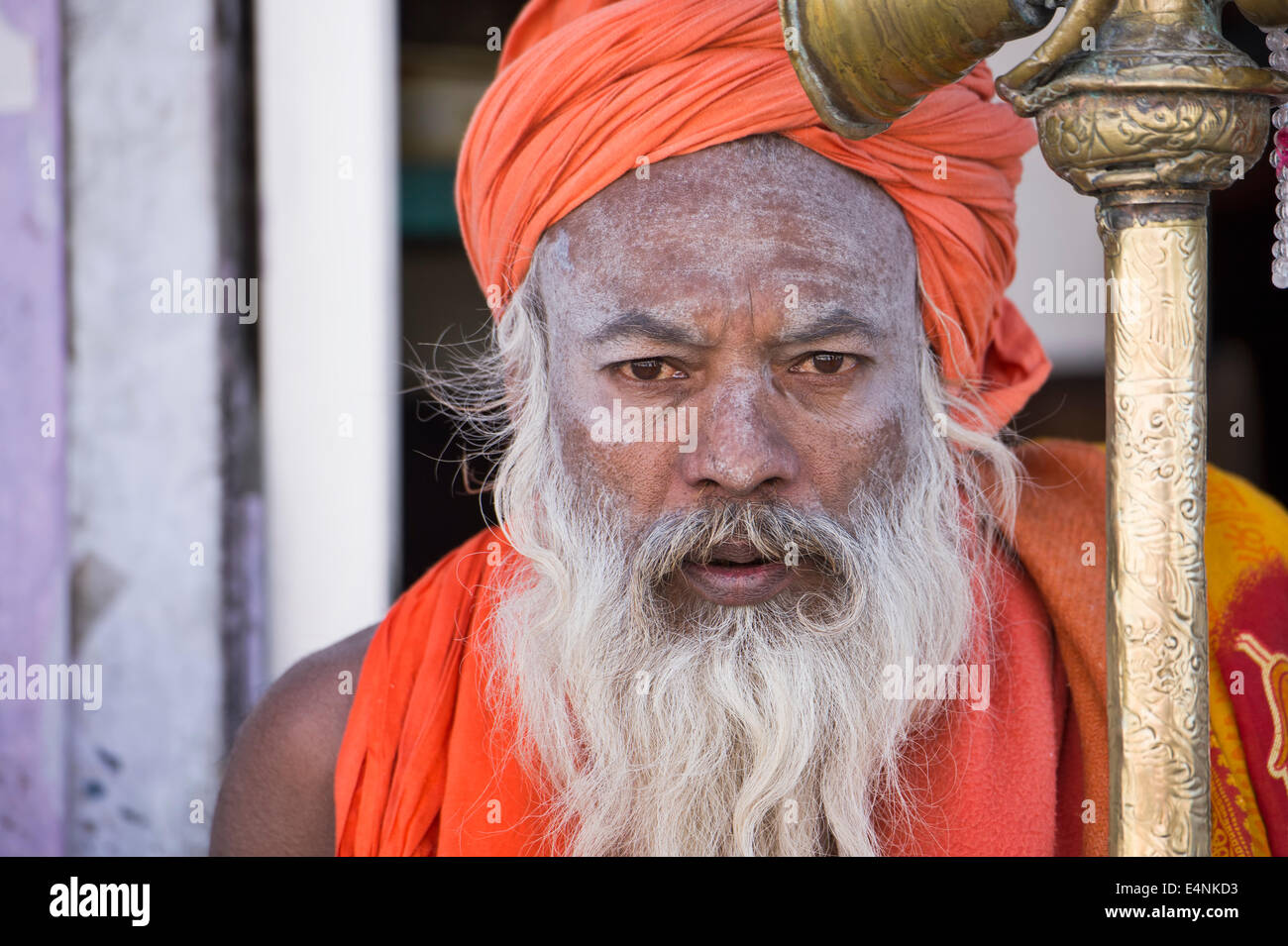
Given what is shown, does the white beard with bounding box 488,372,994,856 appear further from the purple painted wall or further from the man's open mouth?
the purple painted wall

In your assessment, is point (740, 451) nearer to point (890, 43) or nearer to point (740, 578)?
point (740, 578)

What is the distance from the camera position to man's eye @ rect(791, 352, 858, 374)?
1.61 meters

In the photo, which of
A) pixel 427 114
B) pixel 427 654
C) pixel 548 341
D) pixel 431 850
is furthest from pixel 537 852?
pixel 427 114

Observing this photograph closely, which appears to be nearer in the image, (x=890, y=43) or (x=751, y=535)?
(x=890, y=43)

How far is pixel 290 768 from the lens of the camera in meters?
1.83

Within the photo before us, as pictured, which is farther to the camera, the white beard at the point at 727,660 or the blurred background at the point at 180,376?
the blurred background at the point at 180,376

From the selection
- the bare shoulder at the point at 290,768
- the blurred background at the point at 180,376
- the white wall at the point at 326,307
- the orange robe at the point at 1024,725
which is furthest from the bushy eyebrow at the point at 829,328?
the white wall at the point at 326,307

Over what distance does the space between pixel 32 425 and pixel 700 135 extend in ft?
5.10

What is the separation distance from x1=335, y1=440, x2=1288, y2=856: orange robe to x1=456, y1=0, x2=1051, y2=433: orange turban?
0.91 ft

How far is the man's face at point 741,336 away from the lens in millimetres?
1554

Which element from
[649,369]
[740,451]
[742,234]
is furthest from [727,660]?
[742,234]

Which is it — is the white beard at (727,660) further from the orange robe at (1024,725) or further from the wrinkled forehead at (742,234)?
the wrinkled forehead at (742,234)

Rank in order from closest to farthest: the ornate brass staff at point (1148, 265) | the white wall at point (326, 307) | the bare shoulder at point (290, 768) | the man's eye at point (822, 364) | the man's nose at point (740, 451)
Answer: the ornate brass staff at point (1148, 265) < the man's nose at point (740, 451) < the man's eye at point (822, 364) < the bare shoulder at point (290, 768) < the white wall at point (326, 307)

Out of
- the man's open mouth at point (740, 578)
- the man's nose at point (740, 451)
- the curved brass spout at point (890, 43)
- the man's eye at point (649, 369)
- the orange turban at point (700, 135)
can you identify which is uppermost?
the orange turban at point (700, 135)
